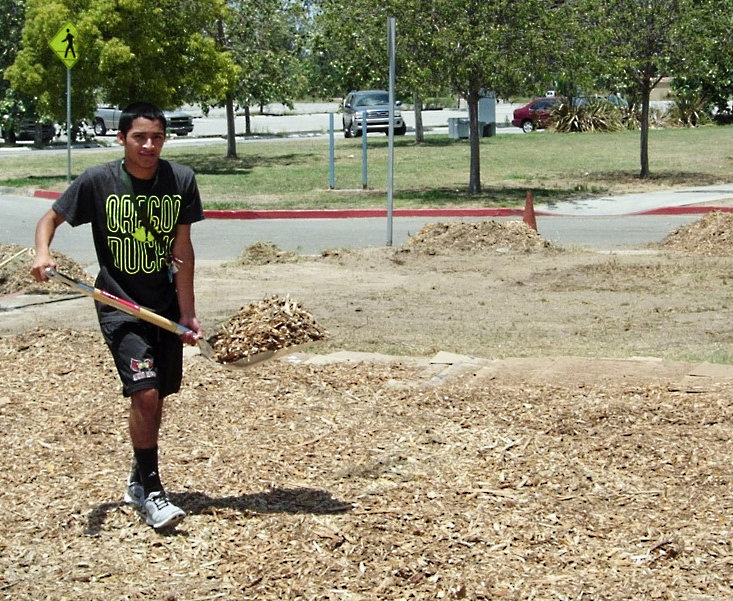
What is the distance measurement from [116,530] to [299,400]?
1947 mm

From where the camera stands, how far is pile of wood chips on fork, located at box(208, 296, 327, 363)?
8.22 m

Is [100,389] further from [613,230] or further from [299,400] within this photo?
[613,230]

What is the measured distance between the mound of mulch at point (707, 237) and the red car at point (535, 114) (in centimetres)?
3228

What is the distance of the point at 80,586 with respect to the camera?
467 cm

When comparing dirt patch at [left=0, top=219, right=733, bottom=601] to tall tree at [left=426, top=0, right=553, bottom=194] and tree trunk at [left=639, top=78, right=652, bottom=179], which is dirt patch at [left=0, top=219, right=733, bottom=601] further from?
tree trunk at [left=639, top=78, right=652, bottom=179]

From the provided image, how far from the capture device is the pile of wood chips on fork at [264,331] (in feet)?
27.0

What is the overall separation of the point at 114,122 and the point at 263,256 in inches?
1398

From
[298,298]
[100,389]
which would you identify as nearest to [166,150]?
[298,298]

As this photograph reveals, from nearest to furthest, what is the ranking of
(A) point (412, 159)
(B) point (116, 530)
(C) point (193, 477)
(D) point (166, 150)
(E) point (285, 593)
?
(E) point (285, 593) → (B) point (116, 530) → (C) point (193, 477) → (A) point (412, 159) → (D) point (166, 150)

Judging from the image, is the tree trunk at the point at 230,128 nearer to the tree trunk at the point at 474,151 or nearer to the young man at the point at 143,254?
the tree trunk at the point at 474,151

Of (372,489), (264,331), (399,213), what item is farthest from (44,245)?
(399,213)

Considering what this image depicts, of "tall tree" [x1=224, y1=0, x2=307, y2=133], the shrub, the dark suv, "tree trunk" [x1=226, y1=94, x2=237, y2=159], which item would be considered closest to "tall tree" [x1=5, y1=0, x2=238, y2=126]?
"tall tree" [x1=224, y1=0, x2=307, y2=133]

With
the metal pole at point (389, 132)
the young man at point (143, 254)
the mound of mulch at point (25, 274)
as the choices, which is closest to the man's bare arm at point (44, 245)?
the young man at point (143, 254)

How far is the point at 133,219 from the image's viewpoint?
16.8 feet
